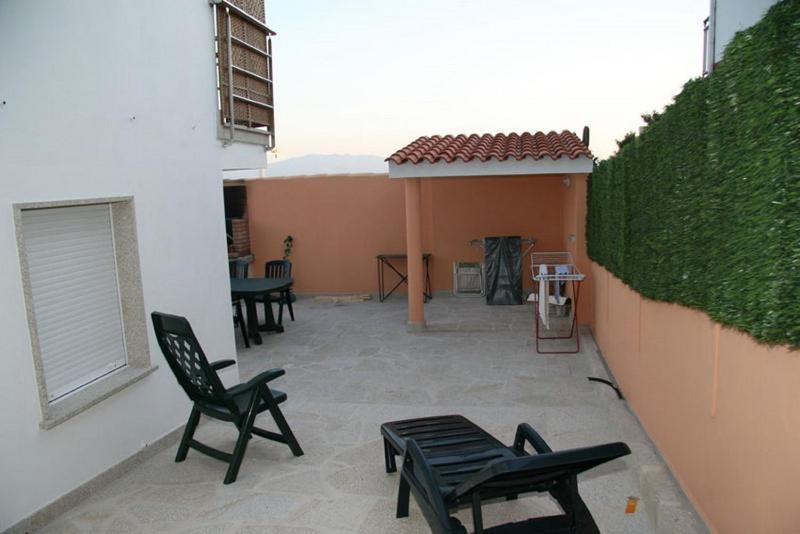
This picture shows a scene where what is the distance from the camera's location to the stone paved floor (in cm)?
414

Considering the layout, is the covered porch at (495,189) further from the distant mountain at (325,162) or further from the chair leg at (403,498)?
the distant mountain at (325,162)

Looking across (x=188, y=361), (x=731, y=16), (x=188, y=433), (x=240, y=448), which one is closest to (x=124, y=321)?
(x=188, y=361)

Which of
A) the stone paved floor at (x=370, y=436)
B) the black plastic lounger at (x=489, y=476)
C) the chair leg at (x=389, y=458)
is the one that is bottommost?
the stone paved floor at (x=370, y=436)

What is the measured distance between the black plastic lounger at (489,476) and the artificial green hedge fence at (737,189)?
3.18 ft

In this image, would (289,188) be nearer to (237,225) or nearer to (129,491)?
(237,225)

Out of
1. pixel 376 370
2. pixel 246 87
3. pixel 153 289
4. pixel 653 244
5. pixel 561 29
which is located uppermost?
pixel 561 29

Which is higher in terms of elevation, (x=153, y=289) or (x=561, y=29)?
(x=561, y=29)

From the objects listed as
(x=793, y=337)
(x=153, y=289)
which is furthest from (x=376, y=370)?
(x=793, y=337)

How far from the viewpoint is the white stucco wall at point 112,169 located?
153 inches

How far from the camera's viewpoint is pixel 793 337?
95.2 inches

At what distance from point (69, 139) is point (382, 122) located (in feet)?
50.3

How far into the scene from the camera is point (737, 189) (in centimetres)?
299

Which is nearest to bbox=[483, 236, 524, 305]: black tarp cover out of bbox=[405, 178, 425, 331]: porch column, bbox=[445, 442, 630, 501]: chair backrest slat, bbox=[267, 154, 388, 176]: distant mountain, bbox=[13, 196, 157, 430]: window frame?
bbox=[405, 178, 425, 331]: porch column

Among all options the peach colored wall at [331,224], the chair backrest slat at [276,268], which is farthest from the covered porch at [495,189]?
the chair backrest slat at [276,268]
